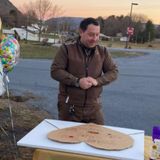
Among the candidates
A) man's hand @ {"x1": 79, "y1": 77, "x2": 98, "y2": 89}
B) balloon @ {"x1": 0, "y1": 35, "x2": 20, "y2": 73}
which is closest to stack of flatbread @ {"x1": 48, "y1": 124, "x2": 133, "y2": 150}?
man's hand @ {"x1": 79, "y1": 77, "x2": 98, "y2": 89}

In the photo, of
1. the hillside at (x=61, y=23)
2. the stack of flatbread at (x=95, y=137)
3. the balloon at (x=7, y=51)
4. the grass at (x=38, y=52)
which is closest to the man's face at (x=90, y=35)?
the stack of flatbread at (x=95, y=137)

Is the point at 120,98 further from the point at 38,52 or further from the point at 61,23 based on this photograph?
the point at 61,23

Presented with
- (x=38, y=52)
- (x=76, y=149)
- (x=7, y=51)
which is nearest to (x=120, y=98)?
(x=7, y=51)

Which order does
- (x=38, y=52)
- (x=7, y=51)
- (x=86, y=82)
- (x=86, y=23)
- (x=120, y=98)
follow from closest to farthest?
(x=86, y=82), (x=86, y=23), (x=7, y=51), (x=120, y=98), (x=38, y=52)

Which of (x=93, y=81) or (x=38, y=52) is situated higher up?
(x=93, y=81)

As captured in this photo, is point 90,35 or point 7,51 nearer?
point 90,35

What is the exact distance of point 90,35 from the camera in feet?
11.6

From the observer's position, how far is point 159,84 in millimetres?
13758

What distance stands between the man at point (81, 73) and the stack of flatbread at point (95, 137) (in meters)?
0.39

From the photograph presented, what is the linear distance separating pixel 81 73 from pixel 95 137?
789 mm

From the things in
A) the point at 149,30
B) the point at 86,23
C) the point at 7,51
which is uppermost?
the point at 86,23

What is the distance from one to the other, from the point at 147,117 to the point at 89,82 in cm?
477

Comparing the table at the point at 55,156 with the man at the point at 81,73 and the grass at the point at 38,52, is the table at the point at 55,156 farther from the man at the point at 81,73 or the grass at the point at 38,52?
the grass at the point at 38,52

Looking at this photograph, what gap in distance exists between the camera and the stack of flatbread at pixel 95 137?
2.89m
